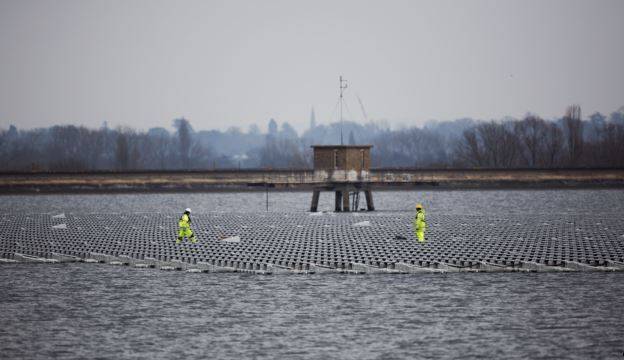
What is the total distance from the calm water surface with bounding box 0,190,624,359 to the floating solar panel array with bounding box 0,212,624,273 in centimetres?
244

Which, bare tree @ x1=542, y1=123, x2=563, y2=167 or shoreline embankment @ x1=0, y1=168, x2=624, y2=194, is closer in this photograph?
shoreline embankment @ x1=0, y1=168, x2=624, y2=194

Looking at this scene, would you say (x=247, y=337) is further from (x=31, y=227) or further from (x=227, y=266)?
(x=31, y=227)

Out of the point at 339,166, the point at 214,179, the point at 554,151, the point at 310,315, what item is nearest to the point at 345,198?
the point at 339,166

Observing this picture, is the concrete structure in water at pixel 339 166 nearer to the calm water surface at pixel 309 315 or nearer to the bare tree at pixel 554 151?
the calm water surface at pixel 309 315

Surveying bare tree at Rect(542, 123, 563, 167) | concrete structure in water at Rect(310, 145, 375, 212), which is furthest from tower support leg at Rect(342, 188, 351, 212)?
bare tree at Rect(542, 123, 563, 167)

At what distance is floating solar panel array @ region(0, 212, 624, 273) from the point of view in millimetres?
40406

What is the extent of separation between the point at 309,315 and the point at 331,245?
732 inches

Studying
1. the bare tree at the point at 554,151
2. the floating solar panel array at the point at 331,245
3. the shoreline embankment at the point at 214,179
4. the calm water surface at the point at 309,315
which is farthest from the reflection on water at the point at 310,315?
the bare tree at the point at 554,151

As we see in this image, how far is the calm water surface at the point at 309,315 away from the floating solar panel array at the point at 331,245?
244cm

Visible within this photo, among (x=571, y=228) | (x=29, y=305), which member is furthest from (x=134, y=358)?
(x=571, y=228)

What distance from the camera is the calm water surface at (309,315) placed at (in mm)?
25141

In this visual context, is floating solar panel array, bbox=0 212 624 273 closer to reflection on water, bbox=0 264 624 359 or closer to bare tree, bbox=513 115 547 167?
reflection on water, bbox=0 264 624 359

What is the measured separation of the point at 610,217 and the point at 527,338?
2070 inches

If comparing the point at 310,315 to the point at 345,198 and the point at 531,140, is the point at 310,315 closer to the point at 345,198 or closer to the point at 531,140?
the point at 345,198
